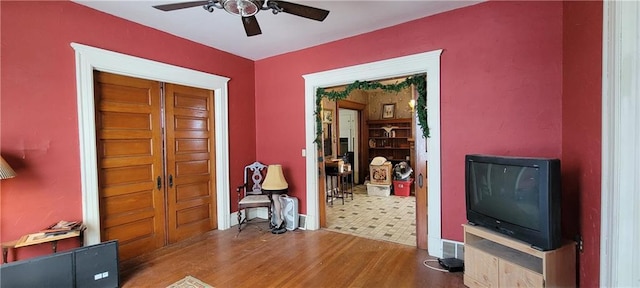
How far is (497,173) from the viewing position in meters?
2.22

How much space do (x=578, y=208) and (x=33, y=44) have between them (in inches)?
185

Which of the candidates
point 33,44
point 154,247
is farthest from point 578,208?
point 33,44

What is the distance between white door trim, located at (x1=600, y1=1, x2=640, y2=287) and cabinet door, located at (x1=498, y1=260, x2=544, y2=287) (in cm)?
42

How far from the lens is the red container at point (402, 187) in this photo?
6184 mm

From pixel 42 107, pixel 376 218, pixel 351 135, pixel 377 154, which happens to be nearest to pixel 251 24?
pixel 42 107

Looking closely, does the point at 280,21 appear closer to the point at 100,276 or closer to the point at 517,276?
the point at 100,276

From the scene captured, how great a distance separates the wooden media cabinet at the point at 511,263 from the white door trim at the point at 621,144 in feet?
1.26

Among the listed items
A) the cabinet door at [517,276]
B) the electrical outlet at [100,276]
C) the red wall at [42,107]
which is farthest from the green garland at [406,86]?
the electrical outlet at [100,276]

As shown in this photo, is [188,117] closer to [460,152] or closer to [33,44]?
[33,44]

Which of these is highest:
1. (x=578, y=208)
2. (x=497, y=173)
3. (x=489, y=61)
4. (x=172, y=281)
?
(x=489, y=61)

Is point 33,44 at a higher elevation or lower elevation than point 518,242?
higher

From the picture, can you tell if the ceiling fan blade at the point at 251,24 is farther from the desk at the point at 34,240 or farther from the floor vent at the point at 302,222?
the floor vent at the point at 302,222

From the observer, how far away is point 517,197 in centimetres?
207

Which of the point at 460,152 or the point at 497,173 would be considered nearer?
the point at 497,173
